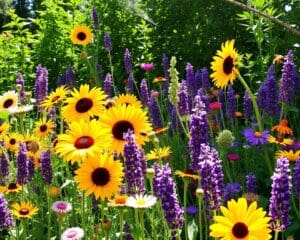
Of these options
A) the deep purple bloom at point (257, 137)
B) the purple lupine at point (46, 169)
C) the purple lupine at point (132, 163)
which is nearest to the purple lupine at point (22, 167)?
the purple lupine at point (46, 169)

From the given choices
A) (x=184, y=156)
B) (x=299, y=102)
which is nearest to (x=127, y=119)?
(x=184, y=156)

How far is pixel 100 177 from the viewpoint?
244 cm

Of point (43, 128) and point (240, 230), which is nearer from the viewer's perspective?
point (240, 230)

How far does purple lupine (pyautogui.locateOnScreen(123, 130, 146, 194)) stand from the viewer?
2.33 meters

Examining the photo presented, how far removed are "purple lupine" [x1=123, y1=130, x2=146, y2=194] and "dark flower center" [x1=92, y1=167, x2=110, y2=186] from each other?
0.11 metres

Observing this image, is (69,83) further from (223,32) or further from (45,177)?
(45,177)

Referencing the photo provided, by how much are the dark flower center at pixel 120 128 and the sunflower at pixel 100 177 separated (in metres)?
0.15

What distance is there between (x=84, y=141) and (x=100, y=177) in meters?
0.17

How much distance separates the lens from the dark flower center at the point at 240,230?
191 cm

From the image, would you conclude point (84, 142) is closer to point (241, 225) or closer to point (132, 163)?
point (132, 163)

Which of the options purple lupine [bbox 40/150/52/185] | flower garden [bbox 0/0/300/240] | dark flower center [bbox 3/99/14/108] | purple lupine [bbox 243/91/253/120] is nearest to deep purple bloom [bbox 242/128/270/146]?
flower garden [bbox 0/0/300/240]

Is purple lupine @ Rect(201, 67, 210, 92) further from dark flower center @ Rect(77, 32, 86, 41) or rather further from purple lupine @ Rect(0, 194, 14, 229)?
purple lupine @ Rect(0, 194, 14, 229)

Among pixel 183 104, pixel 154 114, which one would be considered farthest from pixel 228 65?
pixel 154 114

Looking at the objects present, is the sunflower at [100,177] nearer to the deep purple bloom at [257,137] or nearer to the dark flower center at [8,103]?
the deep purple bloom at [257,137]
